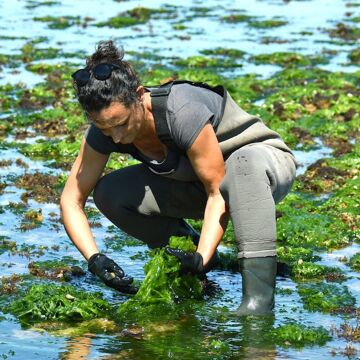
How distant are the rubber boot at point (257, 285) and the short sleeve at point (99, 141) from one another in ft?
3.99

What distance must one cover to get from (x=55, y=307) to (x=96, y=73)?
1646 millimetres

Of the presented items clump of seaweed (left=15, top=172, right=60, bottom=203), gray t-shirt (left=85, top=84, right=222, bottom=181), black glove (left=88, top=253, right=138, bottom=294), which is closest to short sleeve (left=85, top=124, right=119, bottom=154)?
gray t-shirt (left=85, top=84, right=222, bottom=181)

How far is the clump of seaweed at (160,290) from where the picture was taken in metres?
7.33

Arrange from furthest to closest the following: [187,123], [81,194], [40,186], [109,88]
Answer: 1. [40,186]
2. [81,194]
3. [187,123]
4. [109,88]

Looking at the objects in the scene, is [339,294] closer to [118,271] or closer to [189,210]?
[189,210]

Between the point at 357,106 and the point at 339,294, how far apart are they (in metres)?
7.91

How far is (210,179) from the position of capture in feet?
23.7

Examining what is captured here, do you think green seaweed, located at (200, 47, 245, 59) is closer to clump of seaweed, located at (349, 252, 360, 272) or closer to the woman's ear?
clump of seaweed, located at (349, 252, 360, 272)

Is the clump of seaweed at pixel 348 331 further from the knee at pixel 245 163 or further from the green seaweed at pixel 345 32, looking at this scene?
the green seaweed at pixel 345 32

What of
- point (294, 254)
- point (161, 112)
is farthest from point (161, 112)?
point (294, 254)

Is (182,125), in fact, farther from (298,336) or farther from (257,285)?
(298,336)

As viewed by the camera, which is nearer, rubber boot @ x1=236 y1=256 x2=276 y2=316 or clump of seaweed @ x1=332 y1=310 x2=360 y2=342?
clump of seaweed @ x1=332 y1=310 x2=360 y2=342

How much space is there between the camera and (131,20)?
26.7m

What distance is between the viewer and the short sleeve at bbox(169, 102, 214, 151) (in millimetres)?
6992
